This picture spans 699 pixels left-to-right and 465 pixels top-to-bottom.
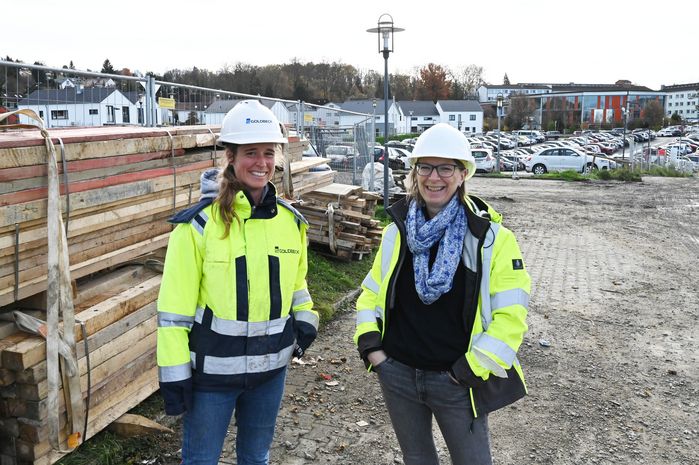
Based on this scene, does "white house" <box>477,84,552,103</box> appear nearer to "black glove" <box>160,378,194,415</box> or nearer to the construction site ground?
the construction site ground

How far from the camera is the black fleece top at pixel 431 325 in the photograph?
295cm

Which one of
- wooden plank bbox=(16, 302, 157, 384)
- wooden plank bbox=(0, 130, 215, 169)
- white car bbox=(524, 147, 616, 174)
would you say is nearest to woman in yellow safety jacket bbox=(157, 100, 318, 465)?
wooden plank bbox=(16, 302, 157, 384)

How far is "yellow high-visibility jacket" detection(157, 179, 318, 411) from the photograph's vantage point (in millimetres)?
2773

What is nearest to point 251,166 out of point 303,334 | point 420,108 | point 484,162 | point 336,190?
point 303,334

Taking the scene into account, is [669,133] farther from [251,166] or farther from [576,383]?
[251,166]

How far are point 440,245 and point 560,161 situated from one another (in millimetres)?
32333

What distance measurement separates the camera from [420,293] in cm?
293

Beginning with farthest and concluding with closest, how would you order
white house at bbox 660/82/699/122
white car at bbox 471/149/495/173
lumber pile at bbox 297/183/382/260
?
white house at bbox 660/82/699/122 → white car at bbox 471/149/495/173 → lumber pile at bbox 297/183/382/260

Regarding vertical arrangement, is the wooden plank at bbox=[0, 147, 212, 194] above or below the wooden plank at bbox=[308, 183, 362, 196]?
above

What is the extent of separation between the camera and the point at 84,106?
6.30 meters

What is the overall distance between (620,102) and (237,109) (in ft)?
467

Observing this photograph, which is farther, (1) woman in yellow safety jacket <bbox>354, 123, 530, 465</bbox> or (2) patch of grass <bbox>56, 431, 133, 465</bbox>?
(2) patch of grass <bbox>56, 431, 133, 465</bbox>

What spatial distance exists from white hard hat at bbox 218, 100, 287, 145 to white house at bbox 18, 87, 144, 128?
3361 millimetres

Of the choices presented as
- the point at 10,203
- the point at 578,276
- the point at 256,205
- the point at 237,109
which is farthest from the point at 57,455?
the point at 578,276
